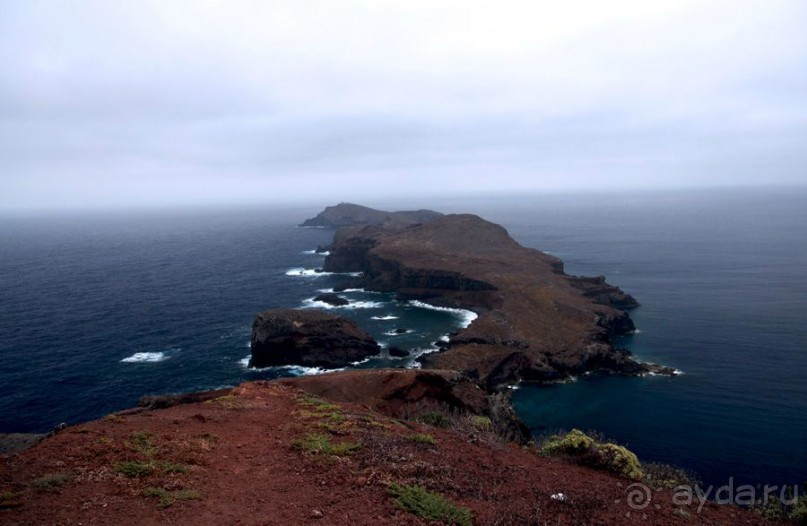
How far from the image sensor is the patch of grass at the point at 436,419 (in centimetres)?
2205

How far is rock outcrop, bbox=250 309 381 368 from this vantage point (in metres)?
57.3

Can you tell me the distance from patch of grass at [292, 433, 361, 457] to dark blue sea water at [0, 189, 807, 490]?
3164cm

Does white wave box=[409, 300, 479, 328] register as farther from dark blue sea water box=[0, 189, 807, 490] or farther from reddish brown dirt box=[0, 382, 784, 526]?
reddish brown dirt box=[0, 382, 784, 526]

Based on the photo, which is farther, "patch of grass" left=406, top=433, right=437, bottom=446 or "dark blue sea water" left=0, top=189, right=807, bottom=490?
"dark blue sea water" left=0, top=189, right=807, bottom=490

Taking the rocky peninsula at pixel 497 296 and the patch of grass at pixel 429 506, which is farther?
the rocky peninsula at pixel 497 296

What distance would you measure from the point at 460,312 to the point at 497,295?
6.32 metres

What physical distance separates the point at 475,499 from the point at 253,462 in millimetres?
6506

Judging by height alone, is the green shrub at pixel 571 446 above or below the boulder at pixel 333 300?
above

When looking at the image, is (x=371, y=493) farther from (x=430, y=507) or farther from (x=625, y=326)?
(x=625, y=326)

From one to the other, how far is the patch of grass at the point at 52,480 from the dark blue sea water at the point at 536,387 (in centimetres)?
3701

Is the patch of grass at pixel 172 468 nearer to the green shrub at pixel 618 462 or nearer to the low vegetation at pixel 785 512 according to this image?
the green shrub at pixel 618 462

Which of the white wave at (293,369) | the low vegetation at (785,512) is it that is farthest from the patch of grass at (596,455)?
the white wave at (293,369)

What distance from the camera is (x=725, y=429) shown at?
41.9 m

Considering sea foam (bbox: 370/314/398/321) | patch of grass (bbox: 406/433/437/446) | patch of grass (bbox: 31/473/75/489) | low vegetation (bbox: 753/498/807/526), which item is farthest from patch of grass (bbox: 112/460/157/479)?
sea foam (bbox: 370/314/398/321)
